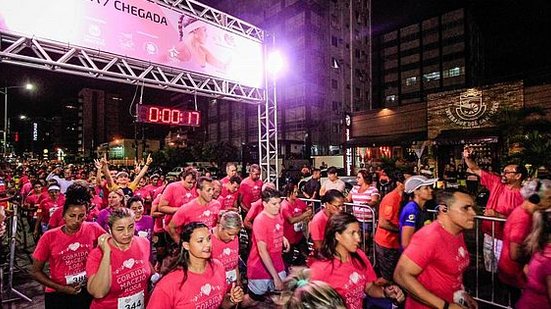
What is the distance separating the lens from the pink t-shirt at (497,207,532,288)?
3275 mm

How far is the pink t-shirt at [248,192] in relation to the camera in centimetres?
805

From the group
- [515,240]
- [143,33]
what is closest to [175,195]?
[143,33]

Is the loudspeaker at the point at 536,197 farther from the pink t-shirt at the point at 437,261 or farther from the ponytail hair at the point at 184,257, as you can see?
the ponytail hair at the point at 184,257

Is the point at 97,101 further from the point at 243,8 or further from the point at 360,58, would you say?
the point at 360,58

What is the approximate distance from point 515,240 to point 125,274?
12.9 ft

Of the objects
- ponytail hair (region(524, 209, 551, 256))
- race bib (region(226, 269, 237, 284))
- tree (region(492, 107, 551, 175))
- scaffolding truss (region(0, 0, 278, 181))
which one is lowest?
race bib (region(226, 269, 237, 284))

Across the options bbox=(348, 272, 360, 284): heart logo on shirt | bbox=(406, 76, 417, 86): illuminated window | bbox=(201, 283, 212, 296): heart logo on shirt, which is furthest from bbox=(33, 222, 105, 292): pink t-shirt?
bbox=(406, 76, 417, 86): illuminated window

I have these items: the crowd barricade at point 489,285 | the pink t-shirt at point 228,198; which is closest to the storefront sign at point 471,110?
the crowd barricade at point 489,285

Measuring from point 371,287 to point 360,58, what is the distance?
55.8 metres

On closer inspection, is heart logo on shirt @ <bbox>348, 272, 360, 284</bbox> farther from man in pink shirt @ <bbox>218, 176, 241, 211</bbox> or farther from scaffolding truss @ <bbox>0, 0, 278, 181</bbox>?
scaffolding truss @ <bbox>0, 0, 278, 181</bbox>

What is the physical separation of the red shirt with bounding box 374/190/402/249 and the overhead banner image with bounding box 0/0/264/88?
22.2ft

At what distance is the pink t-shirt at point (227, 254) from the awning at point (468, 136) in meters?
18.8

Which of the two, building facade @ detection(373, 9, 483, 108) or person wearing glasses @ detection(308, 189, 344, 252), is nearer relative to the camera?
person wearing glasses @ detection(308, 189, 344, 252)

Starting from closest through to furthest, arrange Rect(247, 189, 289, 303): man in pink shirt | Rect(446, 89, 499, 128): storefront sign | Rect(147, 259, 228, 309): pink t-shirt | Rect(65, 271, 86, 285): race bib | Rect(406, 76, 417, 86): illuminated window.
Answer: Rect(147, 259, 228, 309): pink t-shirt < Rect(65, 271, 86, 285): race bib < Rect(247, 189, 289, 303): man in pink shirt < Rect(446, 89, 499, 128): storefront sign < Rect(406, 76, 417, 86): illuminated window
